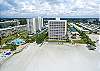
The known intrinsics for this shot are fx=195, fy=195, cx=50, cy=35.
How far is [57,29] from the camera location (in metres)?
3.24

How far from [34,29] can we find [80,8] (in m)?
0.84

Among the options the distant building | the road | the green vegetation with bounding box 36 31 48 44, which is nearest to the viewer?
the road

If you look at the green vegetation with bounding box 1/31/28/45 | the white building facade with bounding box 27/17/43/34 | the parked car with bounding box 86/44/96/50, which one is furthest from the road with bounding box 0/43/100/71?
the white building facade with bounding box 27/17/43/34

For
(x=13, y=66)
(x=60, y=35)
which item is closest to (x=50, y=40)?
(x=60, y=35)

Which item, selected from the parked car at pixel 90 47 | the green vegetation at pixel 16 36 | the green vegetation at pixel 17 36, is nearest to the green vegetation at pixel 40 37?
the green vegetation at pixel 17 36

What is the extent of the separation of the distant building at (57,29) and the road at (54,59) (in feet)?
0.45

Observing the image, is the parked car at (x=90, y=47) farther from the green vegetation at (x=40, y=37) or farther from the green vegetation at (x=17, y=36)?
the green vegetation at (x=17, y=36)

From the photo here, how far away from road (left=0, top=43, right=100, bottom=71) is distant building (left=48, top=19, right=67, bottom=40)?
138mm

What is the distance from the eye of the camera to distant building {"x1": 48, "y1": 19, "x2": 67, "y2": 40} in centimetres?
311

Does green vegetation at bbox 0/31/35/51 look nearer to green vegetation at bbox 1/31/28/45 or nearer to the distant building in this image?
green vegetation at bbox 1/31/28/45

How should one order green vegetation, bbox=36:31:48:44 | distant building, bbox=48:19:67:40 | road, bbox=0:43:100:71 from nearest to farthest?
road, bbox=0:43:100:71 < green vegetation, bbox=36:31:48:44 < distant building, bbox=48:19:67:40

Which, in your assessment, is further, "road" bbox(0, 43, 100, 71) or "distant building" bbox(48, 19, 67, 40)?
"distant building" bbox(48, 19, 67, 40)

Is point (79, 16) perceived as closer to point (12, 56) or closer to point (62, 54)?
point (62, 54)

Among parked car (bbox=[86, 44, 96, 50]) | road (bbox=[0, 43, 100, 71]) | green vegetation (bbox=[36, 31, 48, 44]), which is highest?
green vegetation (bbox=[36, 31, 48, 44])
